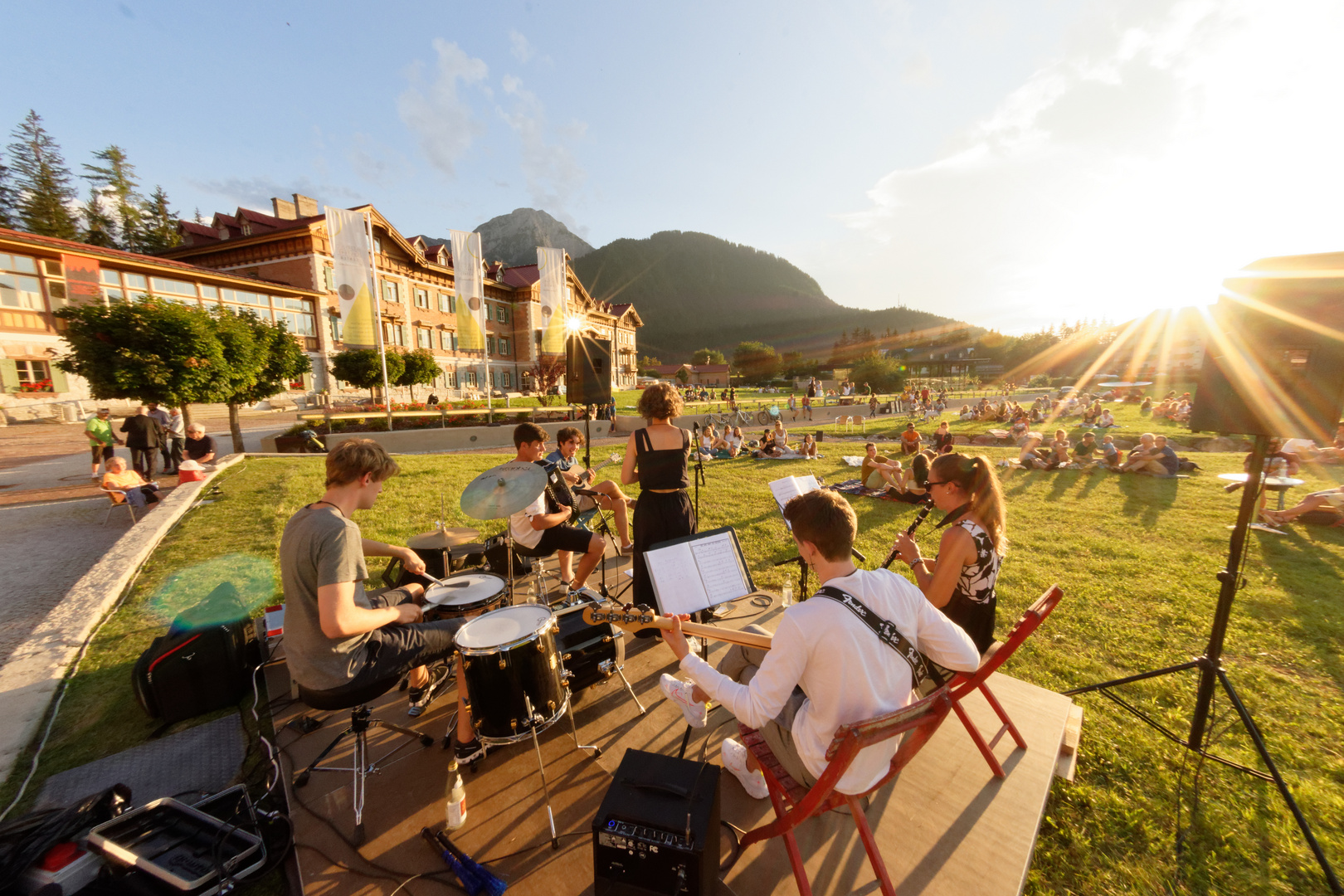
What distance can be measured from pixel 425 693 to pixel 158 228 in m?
62.6

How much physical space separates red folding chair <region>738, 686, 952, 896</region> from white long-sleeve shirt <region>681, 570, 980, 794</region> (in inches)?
4.5

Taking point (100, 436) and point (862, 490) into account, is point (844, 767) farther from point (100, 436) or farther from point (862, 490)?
point (100, 436)

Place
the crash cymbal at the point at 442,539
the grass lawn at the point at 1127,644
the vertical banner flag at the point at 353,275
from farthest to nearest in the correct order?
1. the vertical banner flag at the point at 353,275
2. the crash cymbal at the point at 442,539
3. the grass lawn at the point at 1127,644

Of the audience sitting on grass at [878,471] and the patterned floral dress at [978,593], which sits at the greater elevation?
the patterned floral dress at [978,593]

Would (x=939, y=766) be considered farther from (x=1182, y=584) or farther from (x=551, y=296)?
(x=551, y=296)

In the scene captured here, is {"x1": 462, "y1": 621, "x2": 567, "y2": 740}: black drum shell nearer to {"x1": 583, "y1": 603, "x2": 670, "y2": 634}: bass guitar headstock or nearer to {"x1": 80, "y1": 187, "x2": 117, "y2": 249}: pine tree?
{"x1": 583, "y1": 603, "x2": 670, "y2": 634}: bass guitar headstock

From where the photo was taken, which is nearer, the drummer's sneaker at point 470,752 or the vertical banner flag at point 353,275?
the drummer's sneaker at point 470,752

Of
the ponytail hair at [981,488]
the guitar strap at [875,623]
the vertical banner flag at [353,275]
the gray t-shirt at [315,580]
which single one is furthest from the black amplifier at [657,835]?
the vertical banner flag at [353,275]

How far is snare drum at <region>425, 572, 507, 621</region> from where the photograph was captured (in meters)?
3.46

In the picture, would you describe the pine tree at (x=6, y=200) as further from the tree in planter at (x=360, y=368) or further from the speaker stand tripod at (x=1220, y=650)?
the speaker stand tripod at (x=1220, y=650)

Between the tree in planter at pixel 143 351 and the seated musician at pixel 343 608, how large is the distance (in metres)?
15.0

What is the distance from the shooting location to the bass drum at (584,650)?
3619 mm

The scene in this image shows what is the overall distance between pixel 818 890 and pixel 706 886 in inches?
26.8

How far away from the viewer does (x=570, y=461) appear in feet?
21.2
